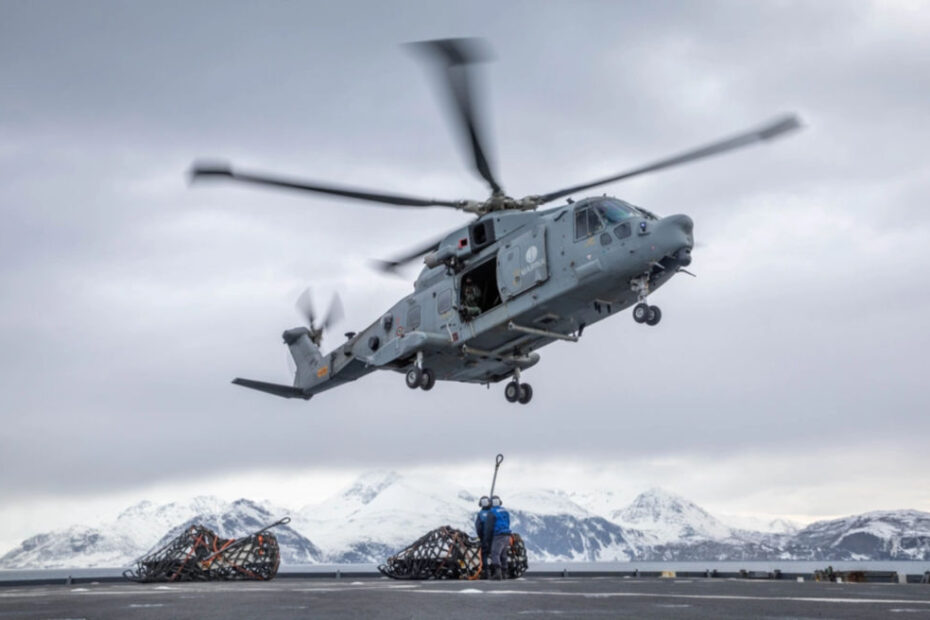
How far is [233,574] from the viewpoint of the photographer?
29062 mm

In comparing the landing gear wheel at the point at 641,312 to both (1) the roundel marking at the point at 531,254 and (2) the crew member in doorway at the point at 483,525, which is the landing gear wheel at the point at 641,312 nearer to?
(1) the roundel marking at the point at 531,254

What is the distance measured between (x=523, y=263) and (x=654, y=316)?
178 inches

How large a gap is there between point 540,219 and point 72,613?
1898 centimetres

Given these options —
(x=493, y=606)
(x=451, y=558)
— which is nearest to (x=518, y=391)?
(x=451, y=558)

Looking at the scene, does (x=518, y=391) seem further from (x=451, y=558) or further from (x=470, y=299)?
(x=451, y=558)

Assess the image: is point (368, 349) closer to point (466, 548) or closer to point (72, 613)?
point (466, 548)

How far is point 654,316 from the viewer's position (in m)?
25.3

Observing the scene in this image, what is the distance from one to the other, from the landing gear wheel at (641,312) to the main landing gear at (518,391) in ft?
20.2

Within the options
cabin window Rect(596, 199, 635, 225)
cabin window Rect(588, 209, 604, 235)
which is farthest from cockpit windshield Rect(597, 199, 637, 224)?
cabin window Rect(588, 209, 604, 235)

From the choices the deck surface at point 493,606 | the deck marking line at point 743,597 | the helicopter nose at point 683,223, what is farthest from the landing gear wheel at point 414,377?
the deck marking line at point 743,597

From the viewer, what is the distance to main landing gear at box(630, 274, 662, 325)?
25.3 m

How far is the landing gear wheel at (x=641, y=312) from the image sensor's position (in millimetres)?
25484

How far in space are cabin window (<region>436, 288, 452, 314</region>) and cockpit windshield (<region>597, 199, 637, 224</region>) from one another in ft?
20.2

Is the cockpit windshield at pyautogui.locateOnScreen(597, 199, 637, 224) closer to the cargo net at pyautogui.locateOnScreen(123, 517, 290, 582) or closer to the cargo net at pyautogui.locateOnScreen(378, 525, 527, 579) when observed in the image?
the cargo net at pyautogui.locateOnScreen(378, 525, 527, 579)
